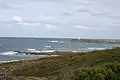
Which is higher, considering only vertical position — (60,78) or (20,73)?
(60,78)

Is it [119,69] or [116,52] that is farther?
[116,52]

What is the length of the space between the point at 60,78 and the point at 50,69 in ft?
86.6

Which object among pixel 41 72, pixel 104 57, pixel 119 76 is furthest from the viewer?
pixel 104 57

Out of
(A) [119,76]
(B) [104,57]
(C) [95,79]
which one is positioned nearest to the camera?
(C) [95,79]

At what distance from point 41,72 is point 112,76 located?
89.7ft

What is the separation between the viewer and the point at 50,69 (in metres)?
48.2

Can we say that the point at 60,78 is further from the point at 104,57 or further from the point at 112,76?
the point at 104,57

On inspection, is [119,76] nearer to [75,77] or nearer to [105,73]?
[105,73]

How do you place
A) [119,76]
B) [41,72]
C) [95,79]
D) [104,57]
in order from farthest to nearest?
[104,57]
[41,72]
[119,76]
[95,79]

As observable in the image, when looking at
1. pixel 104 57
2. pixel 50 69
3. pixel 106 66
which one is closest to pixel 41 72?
pixel 50 69

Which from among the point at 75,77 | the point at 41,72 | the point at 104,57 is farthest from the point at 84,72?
the point at 104,57

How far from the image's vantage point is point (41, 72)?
47625mm

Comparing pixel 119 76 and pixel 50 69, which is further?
pixel 50 69

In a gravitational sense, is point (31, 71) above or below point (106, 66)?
below
